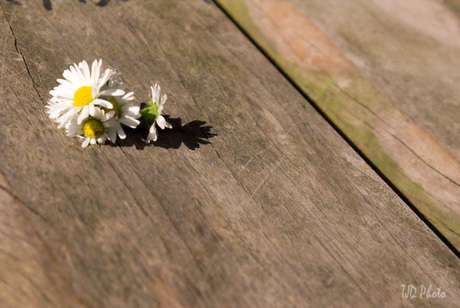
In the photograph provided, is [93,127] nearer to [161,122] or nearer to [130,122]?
[130,122]

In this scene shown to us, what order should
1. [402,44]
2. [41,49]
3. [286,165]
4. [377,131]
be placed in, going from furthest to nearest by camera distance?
[402,44], [377,131], [41,49], [286,165]

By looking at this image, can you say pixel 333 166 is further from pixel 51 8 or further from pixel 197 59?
pixel 51 8

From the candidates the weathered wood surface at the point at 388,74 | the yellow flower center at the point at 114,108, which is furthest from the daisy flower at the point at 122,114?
the weathered wood surface at the point at 388,74

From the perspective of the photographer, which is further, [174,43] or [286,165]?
[174,43]

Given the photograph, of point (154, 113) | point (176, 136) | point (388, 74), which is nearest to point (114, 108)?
point (154, 113)

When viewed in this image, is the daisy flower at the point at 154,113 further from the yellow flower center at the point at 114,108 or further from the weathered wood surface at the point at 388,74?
the weathered wood surface at the point at 388,74

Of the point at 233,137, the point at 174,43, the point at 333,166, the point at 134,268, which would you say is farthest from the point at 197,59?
the point at 134,268

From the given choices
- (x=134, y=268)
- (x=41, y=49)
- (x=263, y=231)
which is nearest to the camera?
(x=134, y=268)
